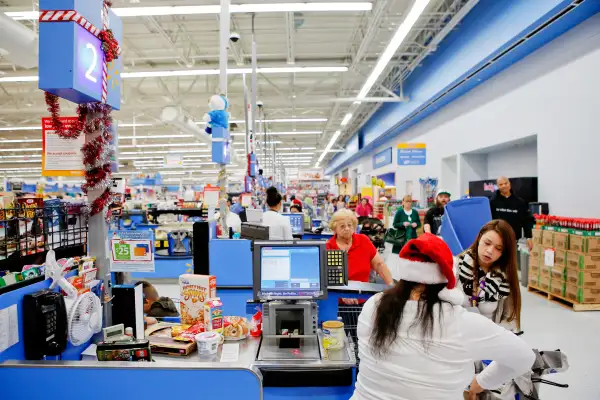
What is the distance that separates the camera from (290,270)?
2.52m

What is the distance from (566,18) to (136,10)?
615cm

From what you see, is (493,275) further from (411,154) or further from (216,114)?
(411,154)

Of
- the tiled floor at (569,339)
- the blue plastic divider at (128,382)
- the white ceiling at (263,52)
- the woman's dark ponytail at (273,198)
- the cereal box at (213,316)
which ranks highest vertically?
the white ceiling at (263,52)

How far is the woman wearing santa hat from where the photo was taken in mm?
1541

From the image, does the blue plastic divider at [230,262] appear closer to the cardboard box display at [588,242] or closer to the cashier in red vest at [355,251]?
the cashier in red vest at [355,251]

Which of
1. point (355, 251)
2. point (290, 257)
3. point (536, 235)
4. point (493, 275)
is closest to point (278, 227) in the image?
point (355, 251)

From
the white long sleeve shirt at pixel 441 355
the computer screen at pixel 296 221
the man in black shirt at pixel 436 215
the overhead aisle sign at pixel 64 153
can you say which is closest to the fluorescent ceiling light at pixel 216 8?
the computer screen at pixel 296 221

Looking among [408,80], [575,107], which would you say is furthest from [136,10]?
[408,80]

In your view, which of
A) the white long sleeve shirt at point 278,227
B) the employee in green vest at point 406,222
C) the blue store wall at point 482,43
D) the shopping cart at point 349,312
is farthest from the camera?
the employee in green vest at point 406,222

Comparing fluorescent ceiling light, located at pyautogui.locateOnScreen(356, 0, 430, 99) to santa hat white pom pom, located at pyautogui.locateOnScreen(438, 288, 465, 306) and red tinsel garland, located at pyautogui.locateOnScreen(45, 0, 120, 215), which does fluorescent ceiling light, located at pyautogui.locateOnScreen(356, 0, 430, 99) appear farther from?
santa hat white pom pom, located at pyautogui.locateOnScreen(438, 288, 465, 306)

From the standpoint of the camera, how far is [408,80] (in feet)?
44.9

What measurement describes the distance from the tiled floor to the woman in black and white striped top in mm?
1511

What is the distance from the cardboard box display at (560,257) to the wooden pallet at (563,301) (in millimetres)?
486

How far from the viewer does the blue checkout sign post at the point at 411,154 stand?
43.1ft
